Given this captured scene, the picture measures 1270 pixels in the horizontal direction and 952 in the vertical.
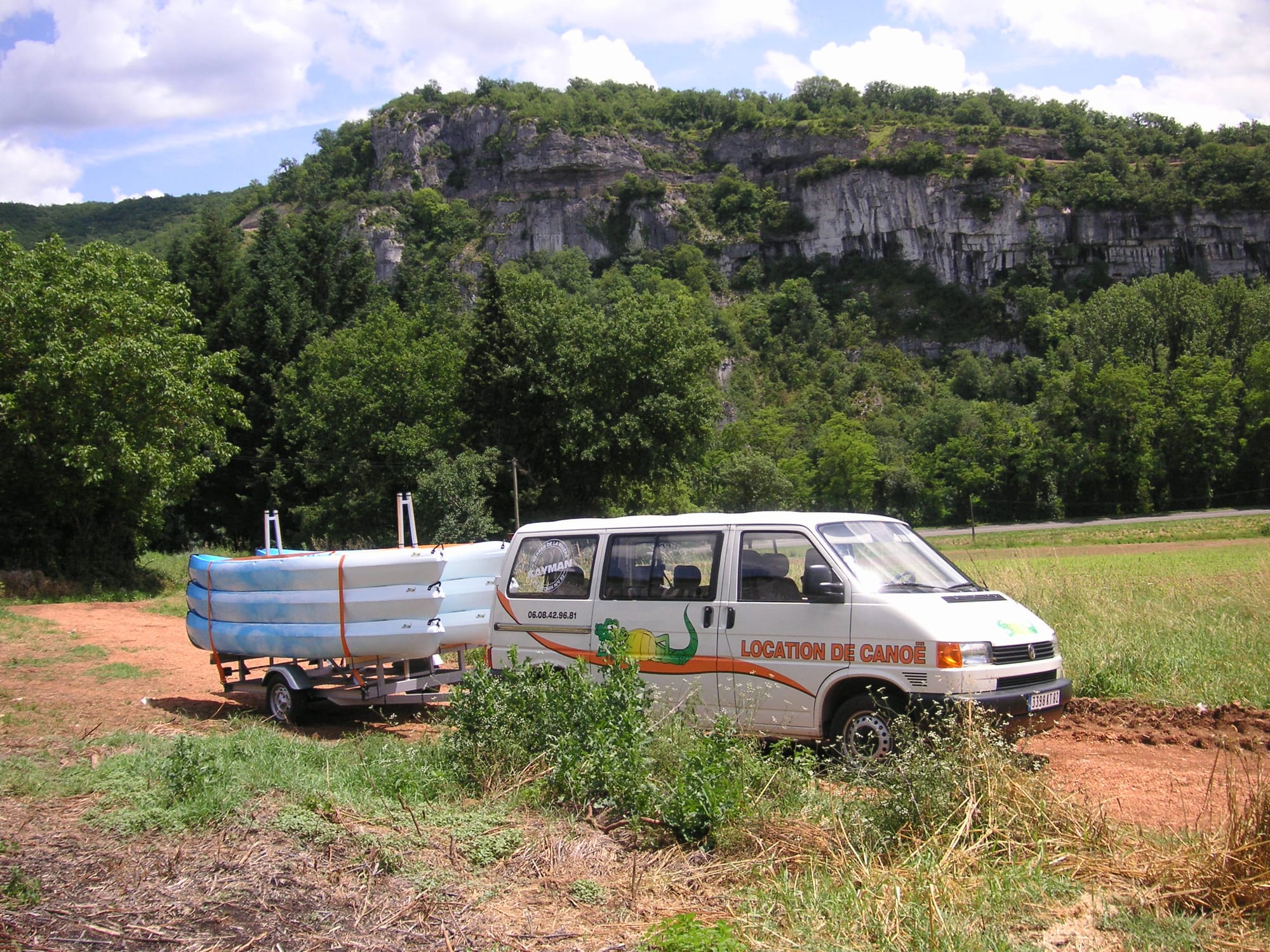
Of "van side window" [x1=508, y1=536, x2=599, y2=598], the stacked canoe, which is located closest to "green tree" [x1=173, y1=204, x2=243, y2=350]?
the stacked canoe

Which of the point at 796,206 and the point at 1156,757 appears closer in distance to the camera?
the point at 1156,757

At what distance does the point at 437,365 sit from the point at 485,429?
5.31 meters

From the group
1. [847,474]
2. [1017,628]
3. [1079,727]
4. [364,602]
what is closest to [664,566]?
[1017,628]

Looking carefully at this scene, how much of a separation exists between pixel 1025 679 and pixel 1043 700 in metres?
0.18

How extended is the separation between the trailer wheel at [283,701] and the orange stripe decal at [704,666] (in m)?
3.34

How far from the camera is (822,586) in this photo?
7156mm

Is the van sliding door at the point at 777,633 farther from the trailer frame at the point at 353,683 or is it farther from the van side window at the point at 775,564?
the trailer frame at the point at 353,683

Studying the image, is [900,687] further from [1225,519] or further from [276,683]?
[1225,519]

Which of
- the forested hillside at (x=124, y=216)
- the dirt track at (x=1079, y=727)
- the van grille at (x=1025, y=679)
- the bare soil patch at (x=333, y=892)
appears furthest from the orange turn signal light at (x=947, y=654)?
the forested hillside at (x=124, y=216)

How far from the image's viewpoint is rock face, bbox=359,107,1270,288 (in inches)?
5295

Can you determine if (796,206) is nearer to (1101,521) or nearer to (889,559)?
(1101,521)

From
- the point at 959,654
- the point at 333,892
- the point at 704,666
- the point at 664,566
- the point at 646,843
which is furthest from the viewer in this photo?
the point at 664,566

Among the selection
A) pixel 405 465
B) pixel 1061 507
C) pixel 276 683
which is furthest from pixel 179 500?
pixel 1061 507

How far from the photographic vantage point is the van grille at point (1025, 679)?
673cm
